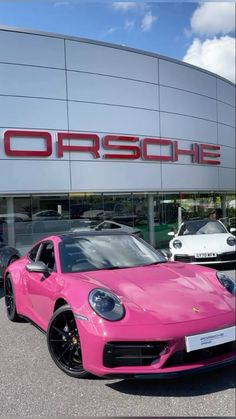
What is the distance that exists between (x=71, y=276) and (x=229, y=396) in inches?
69.5

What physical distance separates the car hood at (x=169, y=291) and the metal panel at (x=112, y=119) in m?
10.8

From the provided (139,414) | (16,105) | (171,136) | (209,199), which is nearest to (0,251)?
(16,105)

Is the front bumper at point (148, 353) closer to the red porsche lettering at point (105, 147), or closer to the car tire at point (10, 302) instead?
the car tire at point (10, 302)

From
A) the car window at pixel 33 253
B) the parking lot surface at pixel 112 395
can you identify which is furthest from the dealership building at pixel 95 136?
the parking lot surface at pixel 112 395

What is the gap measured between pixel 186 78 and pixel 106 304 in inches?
619

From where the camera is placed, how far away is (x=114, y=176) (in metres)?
15.2

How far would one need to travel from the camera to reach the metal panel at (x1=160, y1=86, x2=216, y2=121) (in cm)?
1672

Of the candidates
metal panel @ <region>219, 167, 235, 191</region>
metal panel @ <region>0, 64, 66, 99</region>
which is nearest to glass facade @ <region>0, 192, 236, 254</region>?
metal panel @ <region>219, 167, 235, 191</region>

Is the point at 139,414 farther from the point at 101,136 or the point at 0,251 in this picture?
the point at 101,136

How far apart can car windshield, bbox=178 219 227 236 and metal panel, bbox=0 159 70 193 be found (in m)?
4.94

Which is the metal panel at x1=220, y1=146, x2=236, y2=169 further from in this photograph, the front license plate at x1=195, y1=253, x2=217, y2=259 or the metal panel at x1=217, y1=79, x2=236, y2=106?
the front license plate at x1=195, y1=253, x2=217, y2=259

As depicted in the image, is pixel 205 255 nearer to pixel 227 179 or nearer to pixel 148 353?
pixel 148 353

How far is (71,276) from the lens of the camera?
4.09 meters

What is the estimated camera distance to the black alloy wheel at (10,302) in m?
5.58
